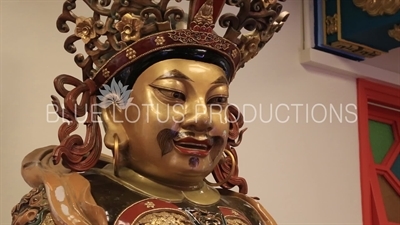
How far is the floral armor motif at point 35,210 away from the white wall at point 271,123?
0.33 metres

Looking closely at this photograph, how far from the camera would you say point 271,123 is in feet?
5.54

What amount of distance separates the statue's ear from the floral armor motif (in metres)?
0.14

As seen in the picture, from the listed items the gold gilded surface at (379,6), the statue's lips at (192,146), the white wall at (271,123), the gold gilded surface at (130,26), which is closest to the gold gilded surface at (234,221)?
the statue's lips at (192,146)

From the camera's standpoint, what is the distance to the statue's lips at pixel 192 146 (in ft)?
3.06

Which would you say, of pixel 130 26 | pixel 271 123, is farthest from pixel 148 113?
pixel 271 123

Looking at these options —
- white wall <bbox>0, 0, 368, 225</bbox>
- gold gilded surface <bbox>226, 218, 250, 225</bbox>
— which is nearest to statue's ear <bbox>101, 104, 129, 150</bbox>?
gold gilded surface <bbox>226, 218, 250, 225</bbox>

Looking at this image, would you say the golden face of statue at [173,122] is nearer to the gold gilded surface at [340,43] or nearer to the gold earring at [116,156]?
the gold earring at [116,156]

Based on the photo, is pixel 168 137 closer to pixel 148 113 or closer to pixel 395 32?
pixel 148 113

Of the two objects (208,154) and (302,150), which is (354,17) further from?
(208,154)

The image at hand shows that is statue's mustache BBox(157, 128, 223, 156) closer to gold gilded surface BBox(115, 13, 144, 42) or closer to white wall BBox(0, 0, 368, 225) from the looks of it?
gold gilded surface BBox(115, 13, 144, 42)

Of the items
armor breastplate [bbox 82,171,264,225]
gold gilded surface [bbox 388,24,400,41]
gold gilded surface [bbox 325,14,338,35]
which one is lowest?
armor breastplate [bbox 82,171,264,225]

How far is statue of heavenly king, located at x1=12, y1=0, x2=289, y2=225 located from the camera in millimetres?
921

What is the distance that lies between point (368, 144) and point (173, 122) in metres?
1.20

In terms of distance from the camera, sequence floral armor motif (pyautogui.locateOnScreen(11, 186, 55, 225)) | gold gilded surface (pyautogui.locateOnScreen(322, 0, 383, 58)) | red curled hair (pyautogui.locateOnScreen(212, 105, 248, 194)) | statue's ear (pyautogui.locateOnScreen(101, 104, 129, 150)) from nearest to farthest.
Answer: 1. floral armor motif (pyautogui.locateOnScreen(11, 186, 55, 225))
2. statue's ear (pyautogui.locateOnScreen(101, 104, 129, 150))
3. red curled hair (pyautogui.locateOnScreen(212, 105, 248, 194))
4. gold gilded surface (pyautogui.locateOnScreen(322, 0, 383, 58))
